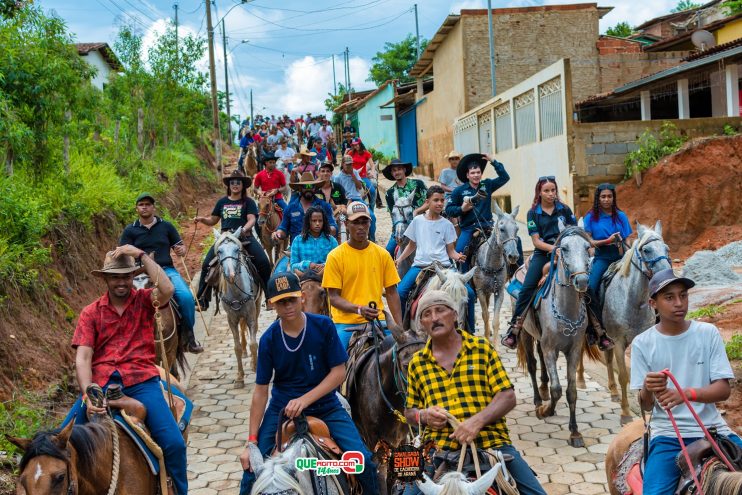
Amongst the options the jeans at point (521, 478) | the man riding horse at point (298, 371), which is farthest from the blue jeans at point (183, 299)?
the jeans at point (521, 478)

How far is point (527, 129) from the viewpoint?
76.4 feet

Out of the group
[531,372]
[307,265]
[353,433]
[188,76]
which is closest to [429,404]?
[353,433]

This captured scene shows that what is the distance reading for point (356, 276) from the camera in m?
7.71

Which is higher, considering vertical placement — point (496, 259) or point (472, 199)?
point (472, 199)

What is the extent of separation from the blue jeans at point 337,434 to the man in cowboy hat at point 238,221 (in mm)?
6557

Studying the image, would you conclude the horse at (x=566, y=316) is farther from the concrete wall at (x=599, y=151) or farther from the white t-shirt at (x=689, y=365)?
the concrete wall at (x=599, y=151)

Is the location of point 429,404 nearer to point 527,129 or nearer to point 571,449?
point 571,449

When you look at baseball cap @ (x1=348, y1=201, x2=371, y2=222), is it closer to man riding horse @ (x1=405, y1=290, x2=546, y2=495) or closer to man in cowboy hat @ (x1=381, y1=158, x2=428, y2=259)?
man riding horse @ (x1=405, y1=290, x2=546, y2=495)

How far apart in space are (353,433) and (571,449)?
345 centimetres

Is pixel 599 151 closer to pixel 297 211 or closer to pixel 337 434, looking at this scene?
pixel 297 211

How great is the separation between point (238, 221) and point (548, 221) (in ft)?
17.5

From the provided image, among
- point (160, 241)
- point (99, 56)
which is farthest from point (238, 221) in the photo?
point (99, 56)

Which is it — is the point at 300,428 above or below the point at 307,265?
below

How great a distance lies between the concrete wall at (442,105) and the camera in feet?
107
